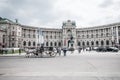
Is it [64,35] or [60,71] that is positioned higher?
[64,35]

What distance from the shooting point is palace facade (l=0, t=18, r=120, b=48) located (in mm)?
98312

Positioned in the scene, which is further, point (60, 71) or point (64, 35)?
point (64, 35)

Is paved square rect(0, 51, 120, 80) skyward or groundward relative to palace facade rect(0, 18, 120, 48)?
groundward

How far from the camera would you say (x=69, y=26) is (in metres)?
129

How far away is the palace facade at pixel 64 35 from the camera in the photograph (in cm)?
9831

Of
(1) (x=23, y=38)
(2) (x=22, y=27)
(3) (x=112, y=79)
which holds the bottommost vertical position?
(3) (x=112, y=79)

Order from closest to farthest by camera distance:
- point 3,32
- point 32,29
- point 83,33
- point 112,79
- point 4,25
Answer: point 112,79
point 3,32
point 4,25
point 32,29
point 83,33

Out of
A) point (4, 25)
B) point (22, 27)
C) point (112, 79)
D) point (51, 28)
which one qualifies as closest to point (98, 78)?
point (112, 79)

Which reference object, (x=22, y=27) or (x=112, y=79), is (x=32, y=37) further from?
(x=112, y=79)

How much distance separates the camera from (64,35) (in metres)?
130

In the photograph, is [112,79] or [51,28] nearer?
[112,79]

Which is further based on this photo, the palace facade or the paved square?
the palace facade

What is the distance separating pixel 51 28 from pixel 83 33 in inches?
1001

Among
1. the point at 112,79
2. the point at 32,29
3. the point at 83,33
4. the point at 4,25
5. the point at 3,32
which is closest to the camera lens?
the point at 112,79
